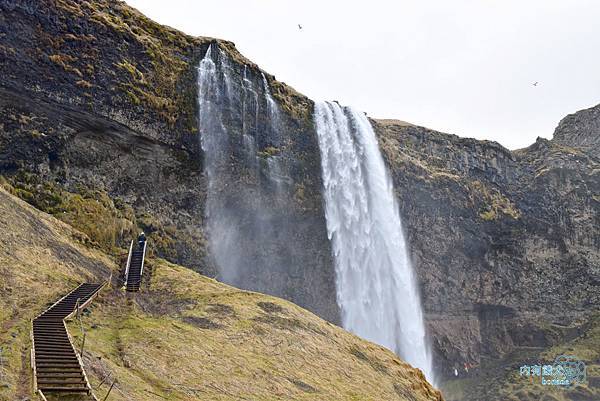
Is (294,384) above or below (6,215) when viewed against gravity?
below

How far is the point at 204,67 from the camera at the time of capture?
2149 inches

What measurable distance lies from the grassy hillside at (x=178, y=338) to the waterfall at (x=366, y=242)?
28468 mm

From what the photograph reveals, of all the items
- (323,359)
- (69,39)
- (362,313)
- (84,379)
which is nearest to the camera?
(84,379)

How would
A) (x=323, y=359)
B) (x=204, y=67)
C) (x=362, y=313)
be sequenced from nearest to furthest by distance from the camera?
(x=323, y=359), (x=204, y=67), (x=362, y=313)

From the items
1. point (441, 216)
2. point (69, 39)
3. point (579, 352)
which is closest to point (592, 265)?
point (579, 352)

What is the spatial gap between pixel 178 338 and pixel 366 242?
44005 millimetres

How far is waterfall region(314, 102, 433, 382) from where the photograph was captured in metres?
62.8

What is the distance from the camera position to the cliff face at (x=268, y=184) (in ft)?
135

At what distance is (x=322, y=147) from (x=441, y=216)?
2683 cm

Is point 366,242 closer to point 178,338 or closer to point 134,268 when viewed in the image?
point 134,268

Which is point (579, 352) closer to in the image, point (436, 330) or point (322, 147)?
point (436, 330)
